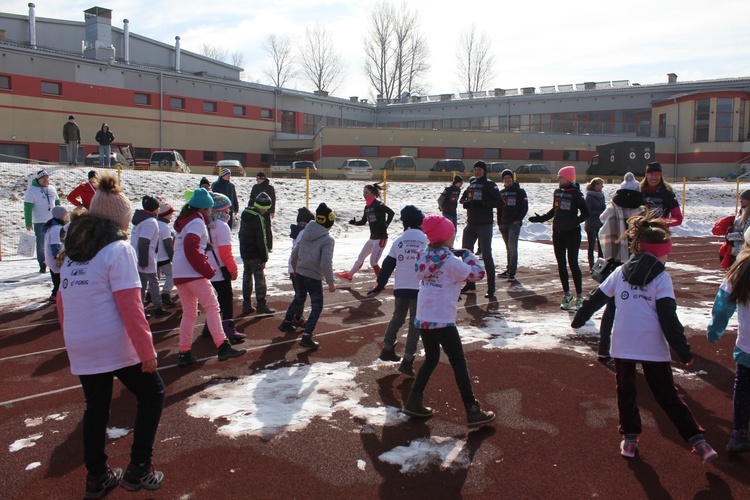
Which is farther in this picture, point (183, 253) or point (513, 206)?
point (513, 206)

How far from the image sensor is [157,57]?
4925 centimetres

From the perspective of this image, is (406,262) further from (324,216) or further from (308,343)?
(308,343)

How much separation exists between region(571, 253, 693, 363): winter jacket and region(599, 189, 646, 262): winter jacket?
9.61 ft

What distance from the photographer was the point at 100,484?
363 cm

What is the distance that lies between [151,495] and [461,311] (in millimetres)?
5797

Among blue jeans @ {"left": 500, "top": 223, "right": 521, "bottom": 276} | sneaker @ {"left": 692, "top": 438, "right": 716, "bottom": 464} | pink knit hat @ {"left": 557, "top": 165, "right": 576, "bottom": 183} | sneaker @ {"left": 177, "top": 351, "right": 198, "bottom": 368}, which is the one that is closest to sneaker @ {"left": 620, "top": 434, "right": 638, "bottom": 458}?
sneaker @ {"left": 692, "top": 438, "right": 716, "bottom": 464}

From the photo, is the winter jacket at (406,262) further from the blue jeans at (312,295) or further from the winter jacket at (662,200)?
the winter jacket at (662,200)

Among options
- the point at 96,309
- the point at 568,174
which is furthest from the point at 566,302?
the point at 96,309

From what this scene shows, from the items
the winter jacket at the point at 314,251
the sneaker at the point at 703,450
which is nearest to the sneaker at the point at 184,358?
the winter jacket at the point at 314,251

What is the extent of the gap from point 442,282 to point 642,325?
148 centimetres

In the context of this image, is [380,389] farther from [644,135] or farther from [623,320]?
[644,135]

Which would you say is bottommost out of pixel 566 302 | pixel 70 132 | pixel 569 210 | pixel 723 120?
pixel 566 302

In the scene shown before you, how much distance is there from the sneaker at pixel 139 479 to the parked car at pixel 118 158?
86.4 ft

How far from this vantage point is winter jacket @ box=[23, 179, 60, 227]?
11680 mm
